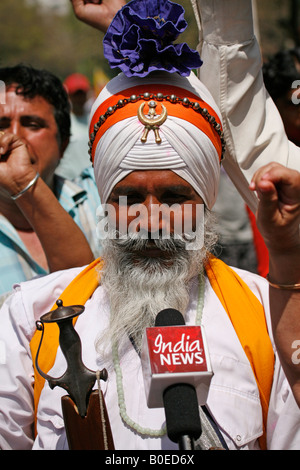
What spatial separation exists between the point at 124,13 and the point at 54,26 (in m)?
31.9

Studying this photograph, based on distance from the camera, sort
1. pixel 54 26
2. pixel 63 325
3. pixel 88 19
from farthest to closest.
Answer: pixel 54 26 < pixel 88 19 < pixel 63 325

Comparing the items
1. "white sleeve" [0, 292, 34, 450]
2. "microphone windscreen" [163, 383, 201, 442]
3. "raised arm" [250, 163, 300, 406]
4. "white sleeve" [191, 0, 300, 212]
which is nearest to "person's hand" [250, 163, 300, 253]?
"raised arm" [250, 163, 300, 406]

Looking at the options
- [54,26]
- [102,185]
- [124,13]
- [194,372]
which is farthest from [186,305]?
[54,26]

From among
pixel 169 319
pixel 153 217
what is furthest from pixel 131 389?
pixel 153 217

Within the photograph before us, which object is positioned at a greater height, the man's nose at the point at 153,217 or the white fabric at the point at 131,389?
the man's nose at the point at 153,217

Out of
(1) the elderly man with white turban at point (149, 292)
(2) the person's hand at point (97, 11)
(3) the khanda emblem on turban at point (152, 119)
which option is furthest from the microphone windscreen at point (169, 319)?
(2) the person's hand at point (97, 11)

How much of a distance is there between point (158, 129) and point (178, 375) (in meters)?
1.10

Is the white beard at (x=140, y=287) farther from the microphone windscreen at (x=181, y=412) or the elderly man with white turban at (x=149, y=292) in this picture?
the microphone windscreen at (x=181, y=412)

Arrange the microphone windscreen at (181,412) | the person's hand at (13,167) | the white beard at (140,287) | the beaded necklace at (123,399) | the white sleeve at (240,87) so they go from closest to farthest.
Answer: the microphone windscreen at (181,412)
the beaded necklace at (123,399)
the white beard at (140,287)
the white sleeve at (240,87)
the person's hand at (13,167)

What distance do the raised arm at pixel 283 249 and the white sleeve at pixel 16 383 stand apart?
3.37ft

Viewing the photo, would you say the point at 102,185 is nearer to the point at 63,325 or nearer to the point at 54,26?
the point at 63,325

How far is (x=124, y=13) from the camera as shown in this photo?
2.22 metres

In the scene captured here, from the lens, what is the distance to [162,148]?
2.26m

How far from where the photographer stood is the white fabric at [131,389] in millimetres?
2078
